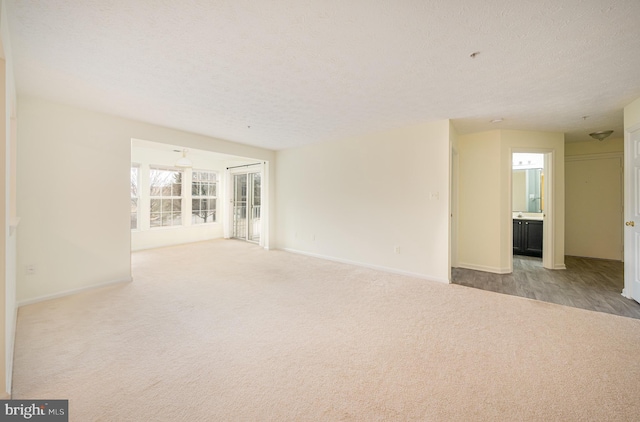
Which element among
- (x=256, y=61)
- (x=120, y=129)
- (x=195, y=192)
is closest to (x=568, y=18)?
(x=256, y=61)

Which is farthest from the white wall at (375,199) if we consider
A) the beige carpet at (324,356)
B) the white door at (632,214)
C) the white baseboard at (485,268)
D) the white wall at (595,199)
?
the white wall at (595,199)

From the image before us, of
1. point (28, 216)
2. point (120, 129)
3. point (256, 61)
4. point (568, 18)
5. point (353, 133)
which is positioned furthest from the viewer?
point (353, 133)

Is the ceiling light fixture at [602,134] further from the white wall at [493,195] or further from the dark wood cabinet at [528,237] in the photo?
the dark wood cabinet at [528,237]

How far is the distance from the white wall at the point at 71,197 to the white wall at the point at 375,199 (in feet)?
10.0

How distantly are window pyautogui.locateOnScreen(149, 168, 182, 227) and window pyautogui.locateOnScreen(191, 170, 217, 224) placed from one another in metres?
0.37

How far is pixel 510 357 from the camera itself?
2.01 meters

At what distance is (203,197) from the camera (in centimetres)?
754

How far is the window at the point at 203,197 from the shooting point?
286 inches

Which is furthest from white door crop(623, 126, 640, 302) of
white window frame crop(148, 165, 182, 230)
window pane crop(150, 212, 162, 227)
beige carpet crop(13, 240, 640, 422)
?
window pane crop(150, 212, 162, 227)

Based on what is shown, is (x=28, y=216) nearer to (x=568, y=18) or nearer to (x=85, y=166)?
(x=85, y=166)

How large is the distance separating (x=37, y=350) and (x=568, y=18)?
4.54 meters

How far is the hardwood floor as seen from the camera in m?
3.06

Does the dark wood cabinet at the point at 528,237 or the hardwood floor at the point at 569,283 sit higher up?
the dark wood cabinet at the point at 528,237

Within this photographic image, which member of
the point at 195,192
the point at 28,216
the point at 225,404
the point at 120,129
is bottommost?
the point at 225,404
